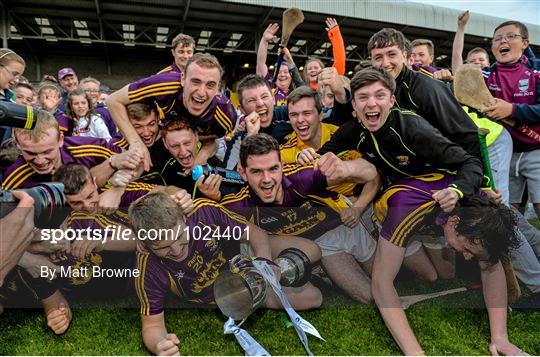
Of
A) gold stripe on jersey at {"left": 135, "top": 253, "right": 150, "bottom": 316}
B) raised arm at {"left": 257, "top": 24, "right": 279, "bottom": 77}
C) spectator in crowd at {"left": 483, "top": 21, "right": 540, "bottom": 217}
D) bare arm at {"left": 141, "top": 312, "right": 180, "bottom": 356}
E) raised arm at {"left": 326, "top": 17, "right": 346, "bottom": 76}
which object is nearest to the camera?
bare arm at {"left": 141, "top": 312, "right": 180, "bottom": 356}

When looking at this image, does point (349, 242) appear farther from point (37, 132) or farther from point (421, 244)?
point (37, 132)

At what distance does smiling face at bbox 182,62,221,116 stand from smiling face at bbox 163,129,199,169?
17 cm

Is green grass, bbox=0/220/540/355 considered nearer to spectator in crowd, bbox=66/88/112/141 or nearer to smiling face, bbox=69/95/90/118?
spectator in crowd, bbox=66/88/112/141

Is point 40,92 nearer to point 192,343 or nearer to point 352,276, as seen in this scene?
point 192,343

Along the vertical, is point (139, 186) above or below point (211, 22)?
below

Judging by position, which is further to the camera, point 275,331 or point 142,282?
point 275,331

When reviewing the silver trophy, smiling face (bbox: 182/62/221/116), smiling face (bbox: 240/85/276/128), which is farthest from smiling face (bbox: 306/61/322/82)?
the silver trophy

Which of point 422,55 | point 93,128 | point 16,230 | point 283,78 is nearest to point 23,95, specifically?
point 93,128

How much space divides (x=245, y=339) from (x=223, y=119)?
62.5 inches

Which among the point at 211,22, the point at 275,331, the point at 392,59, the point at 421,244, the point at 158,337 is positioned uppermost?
the point at 211,22

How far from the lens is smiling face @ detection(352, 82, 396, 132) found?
2.41 metres

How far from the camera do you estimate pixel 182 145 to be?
9.43 feet

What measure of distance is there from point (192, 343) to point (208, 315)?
262 mm

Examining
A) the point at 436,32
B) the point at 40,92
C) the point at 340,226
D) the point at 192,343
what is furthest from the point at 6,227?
the point at 436,32
